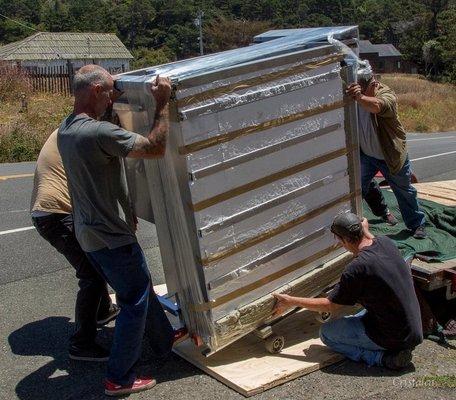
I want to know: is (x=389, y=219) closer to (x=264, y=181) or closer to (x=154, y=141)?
(x=264, y=181)

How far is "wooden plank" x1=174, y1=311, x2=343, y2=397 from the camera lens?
12.8 feet

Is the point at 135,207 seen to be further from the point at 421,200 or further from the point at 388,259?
the point at 421,200

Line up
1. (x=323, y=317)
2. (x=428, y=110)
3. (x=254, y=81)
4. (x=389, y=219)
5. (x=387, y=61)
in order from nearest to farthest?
(x=254, y=81) → (x=323, y=317) → (x=389, y=219) → (x=428, y=110) → (x=387, y=61)

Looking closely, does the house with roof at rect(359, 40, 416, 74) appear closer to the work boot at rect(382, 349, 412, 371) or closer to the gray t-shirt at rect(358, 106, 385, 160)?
the gray t-shirt at rect(358, 106, 385, 160)

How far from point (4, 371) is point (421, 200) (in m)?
4.63

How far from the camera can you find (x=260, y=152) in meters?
4.10

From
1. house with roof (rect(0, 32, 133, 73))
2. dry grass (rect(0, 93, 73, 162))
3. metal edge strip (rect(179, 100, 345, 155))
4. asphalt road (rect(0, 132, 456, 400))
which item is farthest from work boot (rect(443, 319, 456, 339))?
house with roof (rect(0, 32, 133, 73))

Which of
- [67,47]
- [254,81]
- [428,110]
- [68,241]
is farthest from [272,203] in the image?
[67,47]

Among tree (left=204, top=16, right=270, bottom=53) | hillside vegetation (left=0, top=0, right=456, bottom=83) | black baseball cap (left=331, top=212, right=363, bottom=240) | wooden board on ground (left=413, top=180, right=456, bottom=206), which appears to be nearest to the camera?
black baseball cap (left=331, top=212, right=363, bottom=240)

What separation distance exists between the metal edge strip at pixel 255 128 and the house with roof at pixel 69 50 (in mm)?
48221

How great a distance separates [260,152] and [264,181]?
0.68ft

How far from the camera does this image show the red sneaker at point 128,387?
3791mm

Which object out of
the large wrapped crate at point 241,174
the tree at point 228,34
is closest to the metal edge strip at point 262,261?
the large wrapped crate at point 241,174

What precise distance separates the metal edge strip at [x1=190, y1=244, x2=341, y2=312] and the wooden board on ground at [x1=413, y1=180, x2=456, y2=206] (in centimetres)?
256
